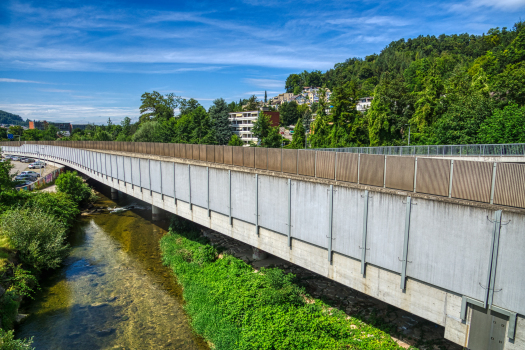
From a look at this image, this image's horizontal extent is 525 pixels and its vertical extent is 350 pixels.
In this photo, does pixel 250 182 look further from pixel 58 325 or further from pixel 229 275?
pixel 58 325

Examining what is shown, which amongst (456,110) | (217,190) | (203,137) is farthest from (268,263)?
(203,137)

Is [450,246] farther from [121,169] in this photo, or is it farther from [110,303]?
[121,169]

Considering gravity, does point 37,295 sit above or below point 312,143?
below

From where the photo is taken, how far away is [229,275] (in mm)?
18594

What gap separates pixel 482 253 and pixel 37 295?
2270cm

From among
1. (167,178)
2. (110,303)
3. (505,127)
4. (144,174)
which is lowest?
(110,303)

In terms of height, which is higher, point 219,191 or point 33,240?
point 219,191

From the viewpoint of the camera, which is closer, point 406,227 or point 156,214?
point 406,227

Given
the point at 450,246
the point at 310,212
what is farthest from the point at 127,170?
the point at 450,246

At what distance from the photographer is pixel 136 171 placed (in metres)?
27.9

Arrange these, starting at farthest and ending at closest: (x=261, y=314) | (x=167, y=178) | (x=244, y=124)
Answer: (x=244, y=124) < (x=167, y=178) < (x=261, y=314)

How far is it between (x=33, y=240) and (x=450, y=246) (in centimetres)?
2403

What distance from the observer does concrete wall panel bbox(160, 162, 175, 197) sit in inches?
907

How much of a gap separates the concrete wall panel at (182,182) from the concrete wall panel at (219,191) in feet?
9.67
